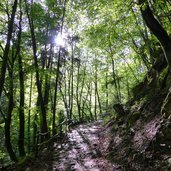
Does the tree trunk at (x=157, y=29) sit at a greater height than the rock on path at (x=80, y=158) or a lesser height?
greater

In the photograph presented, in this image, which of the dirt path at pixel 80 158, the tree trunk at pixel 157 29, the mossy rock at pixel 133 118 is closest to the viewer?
the tree trunk at pixel 157 29

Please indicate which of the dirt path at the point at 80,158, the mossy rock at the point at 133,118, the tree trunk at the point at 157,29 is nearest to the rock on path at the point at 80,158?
the dirt path at the point at 80,158

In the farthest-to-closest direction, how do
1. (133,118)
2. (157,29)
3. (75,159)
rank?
(133,118), (75,159), (157,29)

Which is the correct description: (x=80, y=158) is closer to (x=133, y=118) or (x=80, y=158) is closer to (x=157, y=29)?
(x=133, y=118)

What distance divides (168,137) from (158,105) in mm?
2265

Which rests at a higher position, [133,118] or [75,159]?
[133,118]

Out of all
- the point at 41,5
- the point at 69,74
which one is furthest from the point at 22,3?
the point at 69,74

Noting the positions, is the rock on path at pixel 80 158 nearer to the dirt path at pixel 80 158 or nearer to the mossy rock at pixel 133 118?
the dirt path at pixel 80 158

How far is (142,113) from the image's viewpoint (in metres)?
8.51

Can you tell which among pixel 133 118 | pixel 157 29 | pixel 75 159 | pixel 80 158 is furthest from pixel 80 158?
pixel 157 29

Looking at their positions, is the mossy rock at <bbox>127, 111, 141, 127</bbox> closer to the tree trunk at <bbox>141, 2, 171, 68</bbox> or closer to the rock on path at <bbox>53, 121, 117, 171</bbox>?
the rock on path at <bbox>53, 121, 117, 171</bbox>

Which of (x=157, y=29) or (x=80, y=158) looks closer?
(x=157, y=29)

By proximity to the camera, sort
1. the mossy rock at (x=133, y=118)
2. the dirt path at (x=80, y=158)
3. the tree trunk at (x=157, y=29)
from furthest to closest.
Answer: the mossy rock at (x=133, y=118) → the dirt path at (x=80, y=158) → the tree trunk at (x=157, y=29)

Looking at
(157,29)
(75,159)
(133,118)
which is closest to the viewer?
(157,29)
